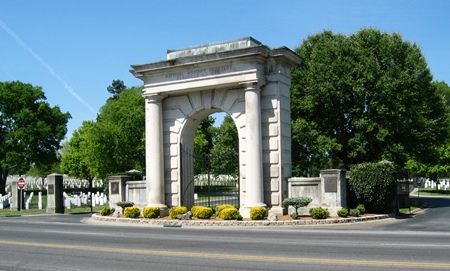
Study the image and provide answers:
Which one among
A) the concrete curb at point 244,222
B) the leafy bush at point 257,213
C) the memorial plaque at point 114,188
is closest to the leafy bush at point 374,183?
the concrete curb at point 244,222

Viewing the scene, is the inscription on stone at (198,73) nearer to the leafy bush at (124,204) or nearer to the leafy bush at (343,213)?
the leafy bush at (124,204)

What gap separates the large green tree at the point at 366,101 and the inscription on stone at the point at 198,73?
34.8 ft

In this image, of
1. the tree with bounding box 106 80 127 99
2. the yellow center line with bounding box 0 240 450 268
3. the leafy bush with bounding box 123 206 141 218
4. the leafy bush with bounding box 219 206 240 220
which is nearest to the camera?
the yellow center line with bounding box 0 240 450 268

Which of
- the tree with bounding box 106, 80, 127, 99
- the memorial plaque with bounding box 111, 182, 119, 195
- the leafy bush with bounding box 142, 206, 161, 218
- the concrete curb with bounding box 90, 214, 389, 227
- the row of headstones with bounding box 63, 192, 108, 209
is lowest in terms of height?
the row of headstones with bounding box 63, 192, 108, 209

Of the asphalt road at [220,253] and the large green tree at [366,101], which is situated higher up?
the large green tree at [366,101]

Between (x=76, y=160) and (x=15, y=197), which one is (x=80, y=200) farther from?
(x=76, y=160)

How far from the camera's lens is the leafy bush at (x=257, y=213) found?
2029 centimetres

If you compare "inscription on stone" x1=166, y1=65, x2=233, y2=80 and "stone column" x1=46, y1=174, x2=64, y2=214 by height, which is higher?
"inscription on stone" x1=166, y1=65, x2=233, y2=80

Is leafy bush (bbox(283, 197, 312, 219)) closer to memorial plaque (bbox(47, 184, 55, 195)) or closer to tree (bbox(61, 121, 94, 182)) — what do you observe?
memorial plaque (bbox(47, 184, 55, 195))

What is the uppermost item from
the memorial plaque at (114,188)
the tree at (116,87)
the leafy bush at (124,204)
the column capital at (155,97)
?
the tree at (116,87)

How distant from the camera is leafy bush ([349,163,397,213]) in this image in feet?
71.3

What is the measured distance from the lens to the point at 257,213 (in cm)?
2028

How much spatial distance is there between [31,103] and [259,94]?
43612 mm

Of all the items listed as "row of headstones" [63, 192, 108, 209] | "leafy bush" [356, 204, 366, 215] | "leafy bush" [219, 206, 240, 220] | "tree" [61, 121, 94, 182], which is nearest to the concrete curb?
"leafy bush" [219, 206, 240, 220]
